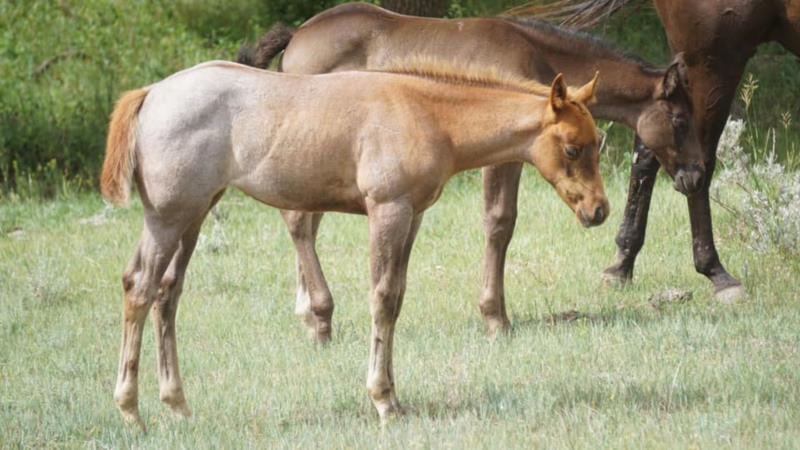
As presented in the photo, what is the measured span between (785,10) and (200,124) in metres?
4.16

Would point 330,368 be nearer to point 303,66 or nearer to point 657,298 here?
point 303,66

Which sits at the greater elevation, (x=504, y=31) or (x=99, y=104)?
(x=504, y=31)

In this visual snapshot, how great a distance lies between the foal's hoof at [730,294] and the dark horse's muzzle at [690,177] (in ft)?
2.71

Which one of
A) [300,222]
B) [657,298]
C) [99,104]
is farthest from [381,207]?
[99,104]

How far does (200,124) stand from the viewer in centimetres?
581

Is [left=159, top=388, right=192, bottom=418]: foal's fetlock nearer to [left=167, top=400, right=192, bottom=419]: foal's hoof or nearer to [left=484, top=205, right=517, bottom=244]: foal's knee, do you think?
[left=167, top=400, right=192, bottom=419]: foal's hoof

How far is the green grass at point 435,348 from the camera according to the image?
5.70 meters

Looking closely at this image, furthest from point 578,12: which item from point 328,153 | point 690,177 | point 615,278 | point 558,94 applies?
point 328,153

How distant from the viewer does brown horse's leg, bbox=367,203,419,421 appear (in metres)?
5.82

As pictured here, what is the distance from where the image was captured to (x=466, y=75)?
619 centimetres

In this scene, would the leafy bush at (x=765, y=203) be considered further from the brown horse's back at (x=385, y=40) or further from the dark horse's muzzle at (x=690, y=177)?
the brown horse's back at (x=385, y=40)

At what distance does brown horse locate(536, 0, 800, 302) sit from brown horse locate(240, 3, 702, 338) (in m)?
0.33

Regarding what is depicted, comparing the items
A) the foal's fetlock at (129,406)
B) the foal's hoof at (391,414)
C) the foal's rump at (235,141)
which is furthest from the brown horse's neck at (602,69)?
the foal's fetlock at (129,406)

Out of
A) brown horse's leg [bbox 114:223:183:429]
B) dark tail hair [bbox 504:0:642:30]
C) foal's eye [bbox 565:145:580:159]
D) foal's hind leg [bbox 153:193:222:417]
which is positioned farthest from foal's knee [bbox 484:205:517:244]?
brown horse's leg [bbox 114:223:183:429]
